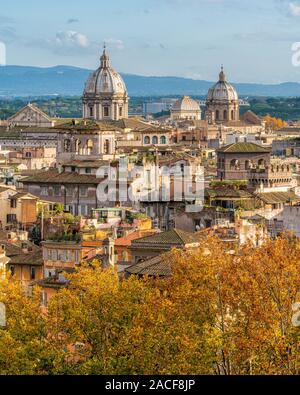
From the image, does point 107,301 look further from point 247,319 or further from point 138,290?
point 247,319

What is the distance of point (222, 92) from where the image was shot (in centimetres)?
16062

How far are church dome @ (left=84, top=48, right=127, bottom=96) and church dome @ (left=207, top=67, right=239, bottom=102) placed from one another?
22692mm

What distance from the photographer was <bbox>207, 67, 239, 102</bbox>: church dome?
16038 centimetres

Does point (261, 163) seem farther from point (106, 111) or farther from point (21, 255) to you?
point (106, 111)

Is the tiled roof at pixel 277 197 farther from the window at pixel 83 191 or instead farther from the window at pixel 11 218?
the window at pixel 11 218

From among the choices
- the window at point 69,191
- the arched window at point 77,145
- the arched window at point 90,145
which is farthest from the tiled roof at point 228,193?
the arched window at point 90,145

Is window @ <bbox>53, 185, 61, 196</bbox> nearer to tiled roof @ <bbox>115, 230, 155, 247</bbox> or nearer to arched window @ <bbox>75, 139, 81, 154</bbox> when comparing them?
arched window @ <bbox>75, 139, 81, 154</bbox>

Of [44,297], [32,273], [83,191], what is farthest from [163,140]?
[44,297]

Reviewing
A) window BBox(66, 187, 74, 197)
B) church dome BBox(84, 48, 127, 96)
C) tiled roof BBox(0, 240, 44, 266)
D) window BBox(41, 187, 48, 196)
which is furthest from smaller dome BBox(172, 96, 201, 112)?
tiled roof BBox(0, 240, 44, 266)

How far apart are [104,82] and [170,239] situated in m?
96.4

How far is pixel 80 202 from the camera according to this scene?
208ft

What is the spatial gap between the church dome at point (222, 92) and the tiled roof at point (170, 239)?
11885 centimetres

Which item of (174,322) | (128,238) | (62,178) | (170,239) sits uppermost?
(174,322)
